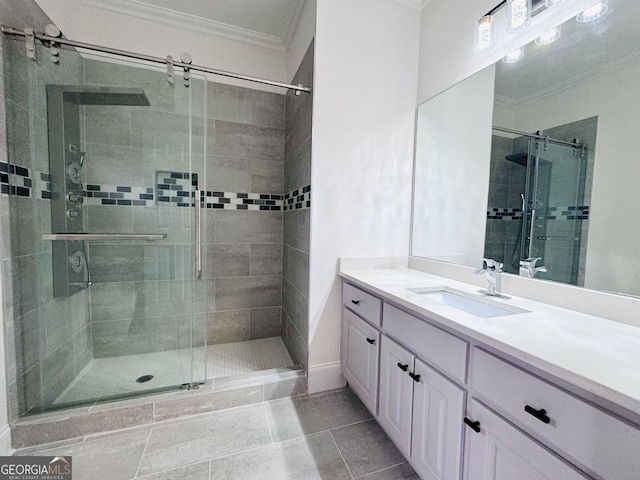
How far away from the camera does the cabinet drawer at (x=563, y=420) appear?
1.77 ft

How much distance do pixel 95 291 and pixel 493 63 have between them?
9.28 ft

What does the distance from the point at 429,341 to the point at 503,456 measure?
0.37m

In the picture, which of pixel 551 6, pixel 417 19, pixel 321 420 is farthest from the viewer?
pixel 417 19

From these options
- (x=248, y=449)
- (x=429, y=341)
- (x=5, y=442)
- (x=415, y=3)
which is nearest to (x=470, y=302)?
(x=429, y=341)

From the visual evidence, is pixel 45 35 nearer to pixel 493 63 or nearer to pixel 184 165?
pixel 184 165

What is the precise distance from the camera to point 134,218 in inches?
71.7

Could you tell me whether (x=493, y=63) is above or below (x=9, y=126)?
above

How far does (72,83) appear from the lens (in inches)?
65.2

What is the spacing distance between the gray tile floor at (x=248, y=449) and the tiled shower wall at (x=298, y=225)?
402 mm

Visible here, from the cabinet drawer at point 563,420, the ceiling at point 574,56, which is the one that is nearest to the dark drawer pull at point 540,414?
the cabinet drawer at point 563,420

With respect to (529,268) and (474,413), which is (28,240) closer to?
(474,413)

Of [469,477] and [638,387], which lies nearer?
[638,387]

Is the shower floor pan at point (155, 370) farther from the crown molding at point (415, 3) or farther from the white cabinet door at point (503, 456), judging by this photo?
the crown molding at point (415, 3)

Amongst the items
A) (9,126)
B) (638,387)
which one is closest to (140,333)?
(9,126)
